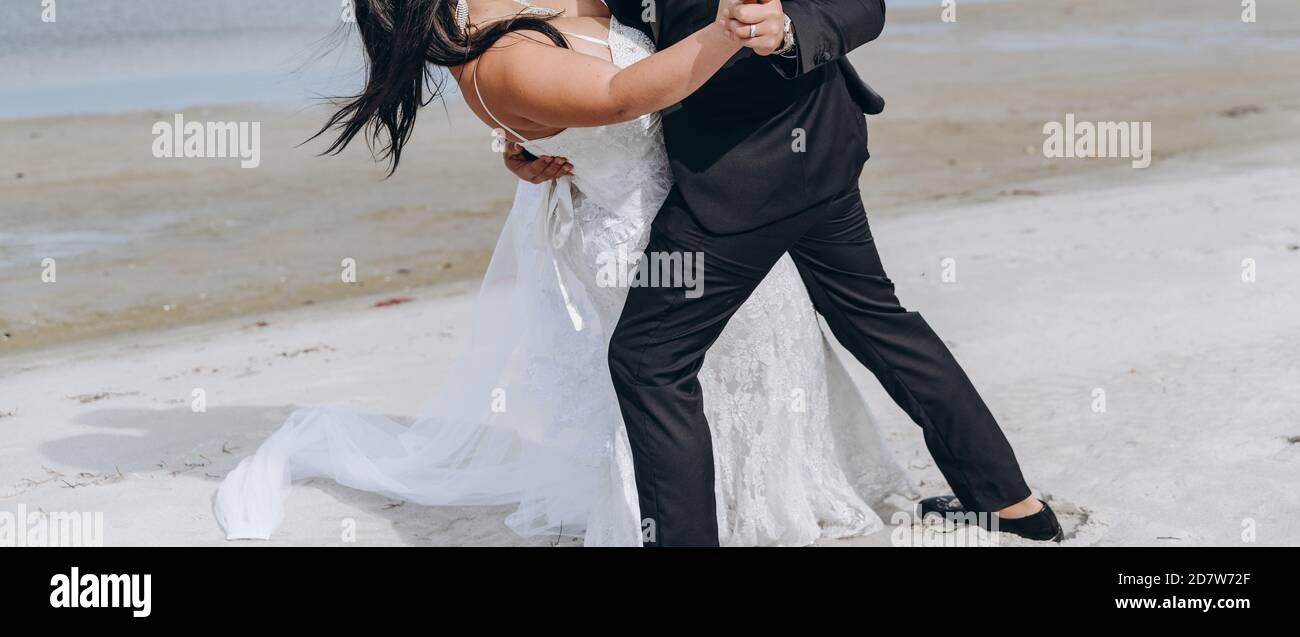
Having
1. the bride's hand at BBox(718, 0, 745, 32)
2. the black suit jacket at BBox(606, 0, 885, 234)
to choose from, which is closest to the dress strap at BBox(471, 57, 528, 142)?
the black suit jacket at BBox(606, 0, 885, 234)

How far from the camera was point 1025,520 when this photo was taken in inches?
135

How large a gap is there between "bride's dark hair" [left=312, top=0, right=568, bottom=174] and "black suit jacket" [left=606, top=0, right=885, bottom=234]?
29 centimetres

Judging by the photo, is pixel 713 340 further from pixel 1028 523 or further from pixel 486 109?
pixel 1028 523

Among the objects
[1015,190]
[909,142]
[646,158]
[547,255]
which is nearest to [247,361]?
[547,255]

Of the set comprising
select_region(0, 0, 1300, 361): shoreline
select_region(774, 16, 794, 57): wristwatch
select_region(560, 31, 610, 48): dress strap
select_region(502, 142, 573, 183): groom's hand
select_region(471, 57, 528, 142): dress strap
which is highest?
select_region(0, 0, 1300, 361): shoreline

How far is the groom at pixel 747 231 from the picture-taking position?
2791 mm

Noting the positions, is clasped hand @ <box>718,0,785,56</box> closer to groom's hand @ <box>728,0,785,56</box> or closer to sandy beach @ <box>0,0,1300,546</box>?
groom's hand @ <box>728,0,785,56</box>

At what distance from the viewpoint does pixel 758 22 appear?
2428 millimetres

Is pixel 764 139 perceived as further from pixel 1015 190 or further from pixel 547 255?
pixel 1015 190

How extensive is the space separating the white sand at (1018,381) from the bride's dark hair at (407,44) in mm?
1318

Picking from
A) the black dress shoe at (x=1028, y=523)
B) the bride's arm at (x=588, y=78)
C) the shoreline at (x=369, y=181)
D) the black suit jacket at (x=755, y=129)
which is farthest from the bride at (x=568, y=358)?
the shoreline at (x=369, y=181)

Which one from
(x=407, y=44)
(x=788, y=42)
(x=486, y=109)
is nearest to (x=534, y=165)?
(x=486, y=109)

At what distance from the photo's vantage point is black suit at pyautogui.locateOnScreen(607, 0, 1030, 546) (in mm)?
2803

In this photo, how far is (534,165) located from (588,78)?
543mm
